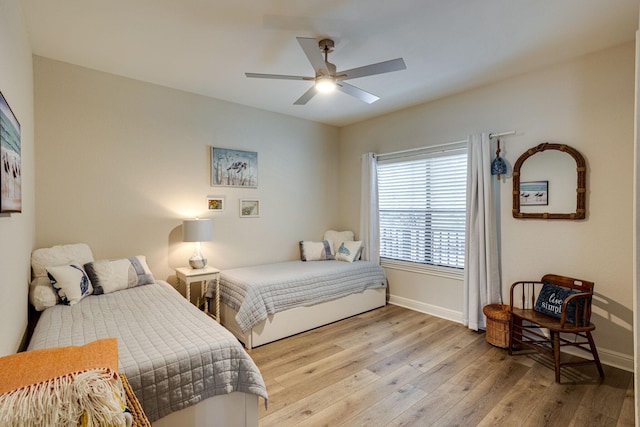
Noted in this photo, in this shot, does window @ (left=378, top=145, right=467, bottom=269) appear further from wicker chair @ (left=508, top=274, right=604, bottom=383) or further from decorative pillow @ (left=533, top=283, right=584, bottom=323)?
decorative pillow @ (left=533, top=283, right=584, bottom=323)

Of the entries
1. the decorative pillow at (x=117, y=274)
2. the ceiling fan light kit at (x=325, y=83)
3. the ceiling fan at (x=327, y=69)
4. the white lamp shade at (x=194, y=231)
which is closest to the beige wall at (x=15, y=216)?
the decorative pillow at (x=117, y=274)

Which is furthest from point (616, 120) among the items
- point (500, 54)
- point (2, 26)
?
point (2, 26)

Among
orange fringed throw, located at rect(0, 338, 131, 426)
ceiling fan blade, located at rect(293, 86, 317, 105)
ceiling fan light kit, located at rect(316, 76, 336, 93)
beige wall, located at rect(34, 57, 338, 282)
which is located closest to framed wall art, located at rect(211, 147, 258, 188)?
beige wall, located at rect(34, 57, 338, 282)

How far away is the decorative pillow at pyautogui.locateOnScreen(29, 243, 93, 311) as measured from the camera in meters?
2.28

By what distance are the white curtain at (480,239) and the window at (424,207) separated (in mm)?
236

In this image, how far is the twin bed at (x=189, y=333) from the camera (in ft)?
5.06

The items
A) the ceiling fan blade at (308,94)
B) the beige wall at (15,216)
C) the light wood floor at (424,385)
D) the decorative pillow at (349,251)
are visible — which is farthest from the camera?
the decorative pillow at (349,251)

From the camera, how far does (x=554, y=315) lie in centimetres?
257

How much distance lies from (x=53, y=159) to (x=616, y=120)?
485 cm

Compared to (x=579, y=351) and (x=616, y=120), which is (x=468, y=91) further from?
(x=579, y=351)

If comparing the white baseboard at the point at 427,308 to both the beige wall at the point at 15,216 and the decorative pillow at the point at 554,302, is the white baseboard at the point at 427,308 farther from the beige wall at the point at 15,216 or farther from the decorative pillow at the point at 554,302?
the beige wall at the point at 15,216

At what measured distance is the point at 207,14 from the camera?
211 cm

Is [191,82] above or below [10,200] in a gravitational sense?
above

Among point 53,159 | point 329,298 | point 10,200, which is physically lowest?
point 329,298
